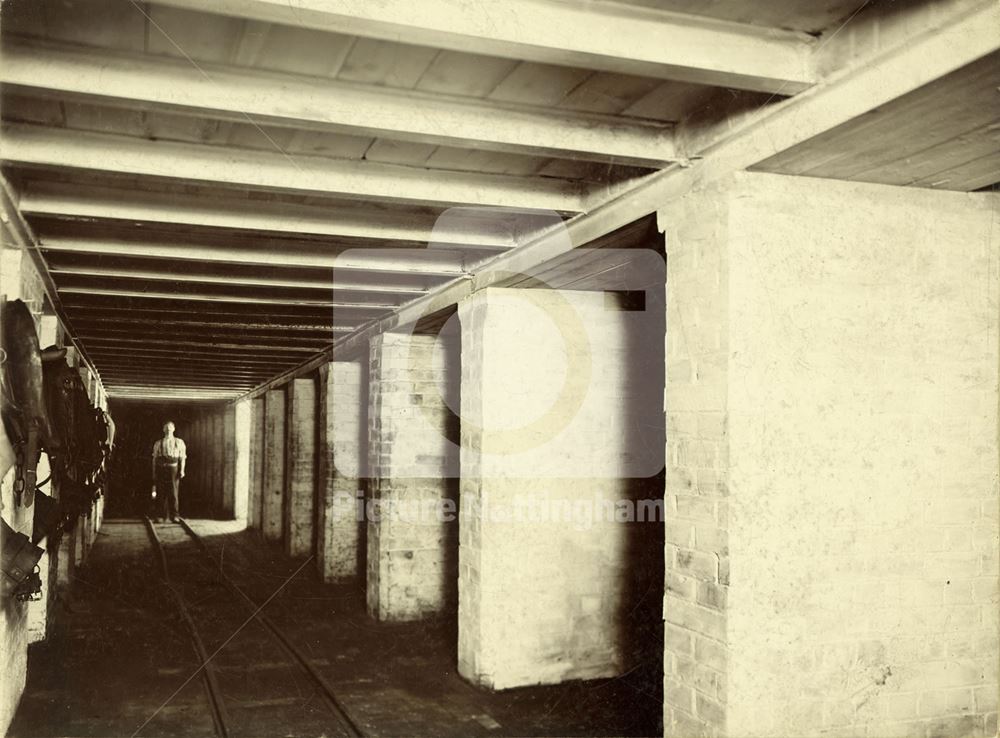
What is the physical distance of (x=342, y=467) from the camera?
9.68m

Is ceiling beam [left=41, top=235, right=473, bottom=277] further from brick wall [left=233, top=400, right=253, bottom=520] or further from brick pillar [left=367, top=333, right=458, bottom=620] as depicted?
brick wall [left=233, top=400, right=253, bottom=520]

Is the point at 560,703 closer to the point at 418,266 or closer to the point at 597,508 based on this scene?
the point at 597,508

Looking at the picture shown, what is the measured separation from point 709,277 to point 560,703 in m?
3.10

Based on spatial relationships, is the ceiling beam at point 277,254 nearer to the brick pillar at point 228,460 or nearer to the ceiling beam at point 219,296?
the ceiling beam at point 219,296

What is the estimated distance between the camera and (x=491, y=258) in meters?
5.00

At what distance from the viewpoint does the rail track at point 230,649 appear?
4652mm

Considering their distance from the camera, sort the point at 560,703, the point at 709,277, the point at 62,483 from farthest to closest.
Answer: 1. the point at 560,703
2. the point at 62,483
3. the point at 709,277

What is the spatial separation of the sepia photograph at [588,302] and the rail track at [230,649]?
0.15ft

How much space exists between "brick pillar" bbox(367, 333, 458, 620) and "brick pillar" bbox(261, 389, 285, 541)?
228 inches

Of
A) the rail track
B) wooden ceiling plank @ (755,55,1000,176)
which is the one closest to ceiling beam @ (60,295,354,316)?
the rail track

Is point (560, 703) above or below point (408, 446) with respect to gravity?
below

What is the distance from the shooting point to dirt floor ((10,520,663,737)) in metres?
4.63

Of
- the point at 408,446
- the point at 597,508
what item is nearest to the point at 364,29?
the point at 597,508

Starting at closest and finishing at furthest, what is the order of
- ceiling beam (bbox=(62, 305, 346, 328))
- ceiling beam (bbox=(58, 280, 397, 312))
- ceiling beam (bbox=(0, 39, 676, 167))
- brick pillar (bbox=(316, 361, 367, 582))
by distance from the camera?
ceiling beam (bbox=(0, 39, 676, 167)) < ceiling beam (bbox=(58, 280, 397, 312)) < ceiling beam (bbox=(62, 305, 346, 328)) < brick pillar (bbox=(316, 361, 367, 582))
